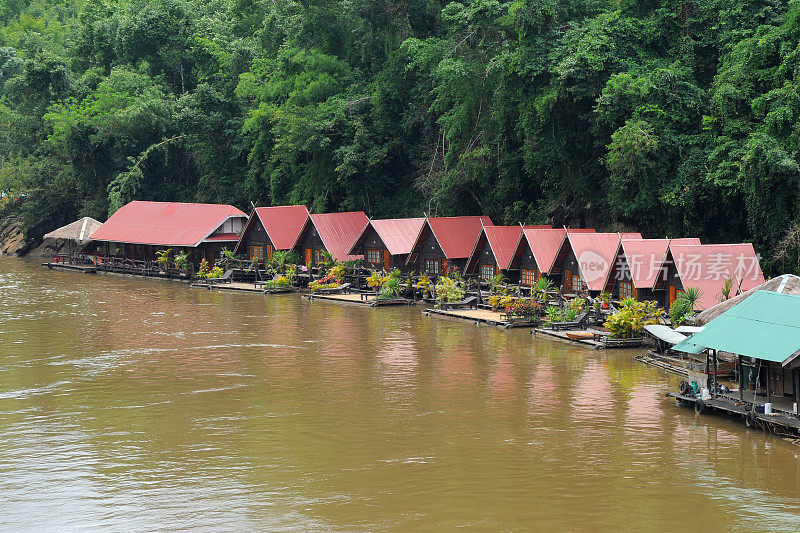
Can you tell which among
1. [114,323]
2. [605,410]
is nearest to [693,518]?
[605,410]

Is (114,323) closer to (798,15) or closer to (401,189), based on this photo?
(401,189)

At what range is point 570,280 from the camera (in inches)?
1550

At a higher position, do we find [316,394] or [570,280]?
[570,280]

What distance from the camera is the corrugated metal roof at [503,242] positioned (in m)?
42.8

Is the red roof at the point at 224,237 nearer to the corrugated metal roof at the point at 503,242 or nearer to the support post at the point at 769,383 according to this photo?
the corrugated metal roof at the point at 503,242

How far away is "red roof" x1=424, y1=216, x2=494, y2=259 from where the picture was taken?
1813 inches

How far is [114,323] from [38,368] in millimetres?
9241

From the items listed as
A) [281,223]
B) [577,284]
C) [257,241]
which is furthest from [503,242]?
[257,241]

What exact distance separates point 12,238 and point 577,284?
57.2 m

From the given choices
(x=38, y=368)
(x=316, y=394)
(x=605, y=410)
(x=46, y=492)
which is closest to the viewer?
(x=46, y=492)

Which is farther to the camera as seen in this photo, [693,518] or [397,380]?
[397,380]

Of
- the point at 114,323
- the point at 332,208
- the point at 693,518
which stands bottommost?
the point at 693,518

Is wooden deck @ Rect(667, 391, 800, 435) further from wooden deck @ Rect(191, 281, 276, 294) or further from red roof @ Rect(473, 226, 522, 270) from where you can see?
wooden deck @ Rect(191, 281, 276, 294)

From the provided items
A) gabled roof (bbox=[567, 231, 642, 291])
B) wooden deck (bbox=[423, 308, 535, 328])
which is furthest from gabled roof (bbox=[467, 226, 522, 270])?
gabled roof (bbox=[567, 231, 642, 291])
